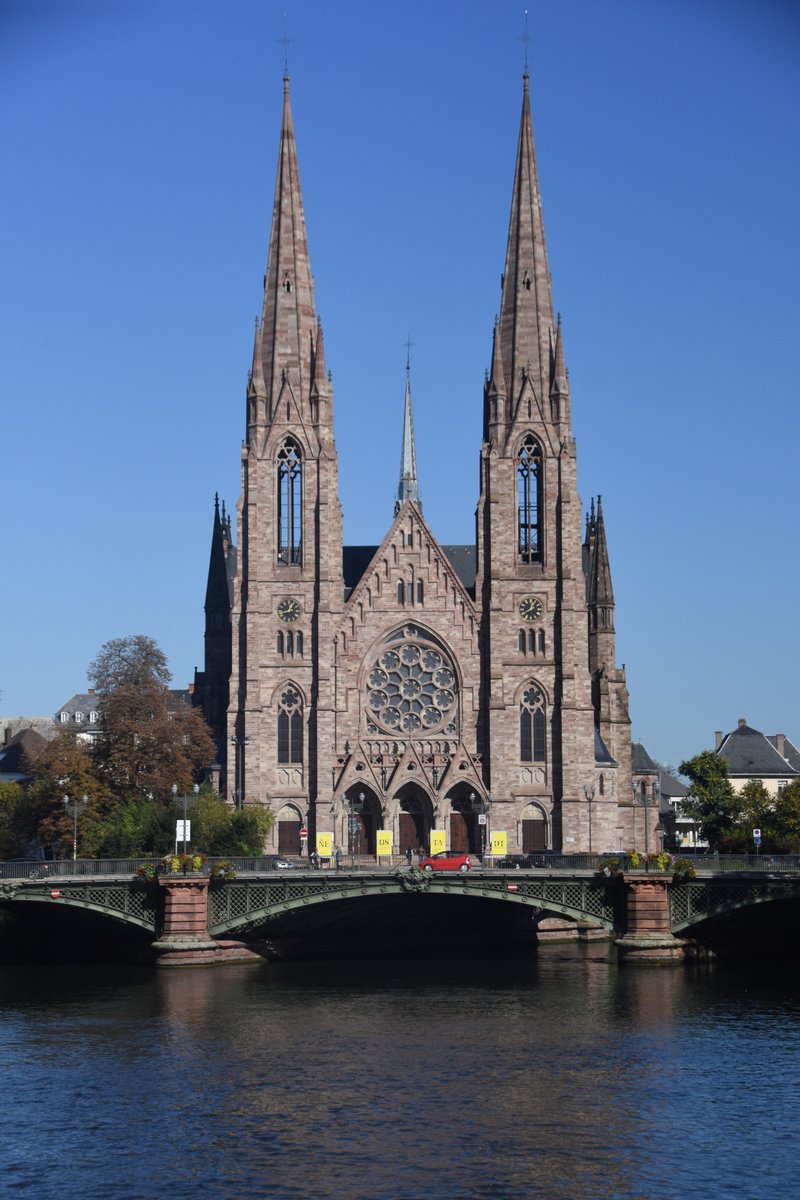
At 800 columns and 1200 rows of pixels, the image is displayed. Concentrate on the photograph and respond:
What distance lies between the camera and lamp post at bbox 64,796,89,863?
9462 centimetres

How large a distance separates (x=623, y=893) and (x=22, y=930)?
29.2 m

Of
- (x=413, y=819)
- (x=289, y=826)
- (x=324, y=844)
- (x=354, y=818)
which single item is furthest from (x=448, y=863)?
(x=289, y=826)

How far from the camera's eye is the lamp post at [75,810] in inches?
3725

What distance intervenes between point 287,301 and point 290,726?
26351 millimetres

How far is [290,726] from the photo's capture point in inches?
4503

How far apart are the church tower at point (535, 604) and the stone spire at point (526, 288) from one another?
9cm

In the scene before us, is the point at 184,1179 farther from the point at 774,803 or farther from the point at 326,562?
the point at 774,803

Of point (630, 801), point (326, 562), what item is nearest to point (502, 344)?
point (326, 562)

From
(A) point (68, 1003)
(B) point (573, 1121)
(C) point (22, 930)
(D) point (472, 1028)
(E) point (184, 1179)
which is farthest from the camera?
(C) point (22, 930)

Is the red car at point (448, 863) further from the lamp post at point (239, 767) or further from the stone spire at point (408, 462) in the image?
the stone spire at point (408, 462)

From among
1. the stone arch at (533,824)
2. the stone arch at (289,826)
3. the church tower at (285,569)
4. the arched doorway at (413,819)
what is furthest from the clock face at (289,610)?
the stone arch at (533,824)

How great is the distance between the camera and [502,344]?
118 m

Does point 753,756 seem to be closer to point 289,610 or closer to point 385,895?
point 289,610

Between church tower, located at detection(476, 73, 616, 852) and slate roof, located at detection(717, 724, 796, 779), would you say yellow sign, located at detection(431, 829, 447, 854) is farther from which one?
slate roof, located at detection(717, 724, 796, 779)
